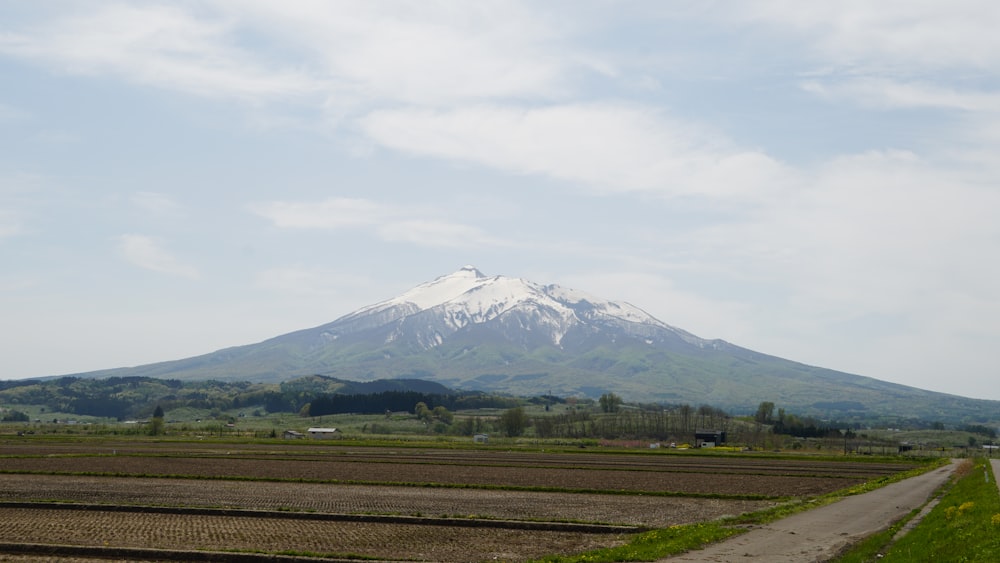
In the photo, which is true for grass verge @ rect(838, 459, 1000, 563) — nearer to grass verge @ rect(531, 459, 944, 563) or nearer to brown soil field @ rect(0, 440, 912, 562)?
grass verge @ rect(531, 459, 944, 563)

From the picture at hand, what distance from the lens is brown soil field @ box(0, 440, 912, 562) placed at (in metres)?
32.1

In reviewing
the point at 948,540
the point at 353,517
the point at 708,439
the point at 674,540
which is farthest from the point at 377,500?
the point at 708,439

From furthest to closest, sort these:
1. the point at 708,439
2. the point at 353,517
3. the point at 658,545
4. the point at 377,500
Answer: the point at 708,439, the point at 377,500, the point at 353,517, the point at 658,545

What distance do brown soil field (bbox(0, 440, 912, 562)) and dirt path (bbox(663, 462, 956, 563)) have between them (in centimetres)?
468

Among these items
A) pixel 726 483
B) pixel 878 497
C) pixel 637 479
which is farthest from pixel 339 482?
pixel 878 497

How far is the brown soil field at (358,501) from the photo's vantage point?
32.1m

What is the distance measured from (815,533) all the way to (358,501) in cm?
2368

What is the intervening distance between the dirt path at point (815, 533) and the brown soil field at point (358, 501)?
4.68 meters

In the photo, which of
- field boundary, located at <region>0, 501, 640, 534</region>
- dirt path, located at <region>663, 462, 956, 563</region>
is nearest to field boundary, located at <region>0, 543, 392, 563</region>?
field boundary, located at <region>0, 501, 640, 534</region>

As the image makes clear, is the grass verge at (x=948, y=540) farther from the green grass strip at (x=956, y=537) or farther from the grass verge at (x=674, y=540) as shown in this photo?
the grass verge at (x=674, y=540)

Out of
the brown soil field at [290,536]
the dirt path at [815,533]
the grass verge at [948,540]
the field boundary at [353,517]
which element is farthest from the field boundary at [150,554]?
the grass verge at [948,540]

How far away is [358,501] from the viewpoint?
47.1 meters

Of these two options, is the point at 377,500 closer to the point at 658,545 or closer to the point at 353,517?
the point at 353,517

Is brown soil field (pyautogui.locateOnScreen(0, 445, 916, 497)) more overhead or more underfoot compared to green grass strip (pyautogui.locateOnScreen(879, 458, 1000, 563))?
more underfoot
